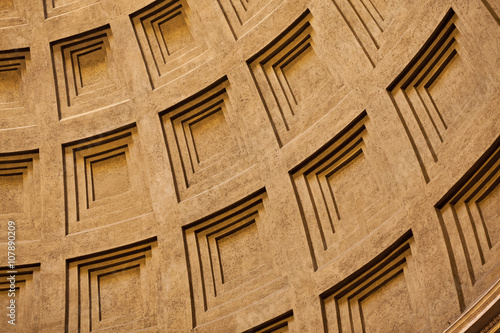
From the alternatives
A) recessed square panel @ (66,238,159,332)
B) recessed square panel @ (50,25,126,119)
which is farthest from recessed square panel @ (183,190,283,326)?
recessed square panel @ (50,25,126,119)

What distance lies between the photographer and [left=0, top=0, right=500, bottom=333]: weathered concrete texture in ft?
45.4

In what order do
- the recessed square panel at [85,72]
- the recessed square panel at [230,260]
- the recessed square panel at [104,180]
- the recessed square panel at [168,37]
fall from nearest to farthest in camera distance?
the recessed square panel at [230,260] < the recessed square panel at [104,180] < the recessed square panel at [168,37] < the recessed square panel at [85,72]

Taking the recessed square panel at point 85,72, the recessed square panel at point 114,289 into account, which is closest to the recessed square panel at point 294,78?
the recessed square panel at point 85,72

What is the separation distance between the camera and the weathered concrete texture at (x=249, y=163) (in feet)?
45.4

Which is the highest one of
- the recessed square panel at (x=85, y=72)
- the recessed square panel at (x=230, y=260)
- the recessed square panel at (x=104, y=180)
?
the recessed square panel at (x=85, y=72)

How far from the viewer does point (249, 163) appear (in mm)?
17359

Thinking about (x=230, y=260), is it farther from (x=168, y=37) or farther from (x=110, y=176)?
(x=168, y=37)

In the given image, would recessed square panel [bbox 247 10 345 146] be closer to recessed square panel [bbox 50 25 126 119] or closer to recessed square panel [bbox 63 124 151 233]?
recessed square panel [bbox 63 124 151 233]

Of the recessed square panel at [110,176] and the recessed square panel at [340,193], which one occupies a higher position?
the recessed square panel at [110,176]

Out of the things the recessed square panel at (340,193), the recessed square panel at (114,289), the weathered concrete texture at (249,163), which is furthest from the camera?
the recessed square panel at (114,289)

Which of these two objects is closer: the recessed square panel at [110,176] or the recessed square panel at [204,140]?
the recessed square panel at [204,140]

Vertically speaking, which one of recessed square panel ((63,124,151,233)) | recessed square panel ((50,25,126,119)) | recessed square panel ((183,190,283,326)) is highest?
recessed square panel ((50,25,126,119))

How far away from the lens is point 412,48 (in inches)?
587

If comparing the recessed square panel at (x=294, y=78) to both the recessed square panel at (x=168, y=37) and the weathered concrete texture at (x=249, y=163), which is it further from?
the recessed square panel at (x=168, y=37)
